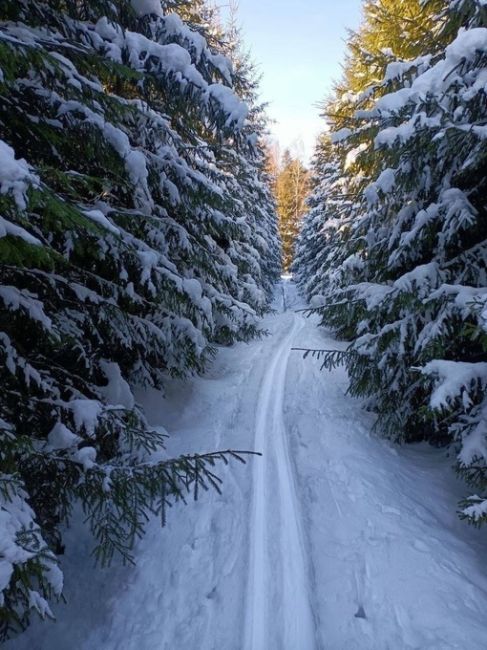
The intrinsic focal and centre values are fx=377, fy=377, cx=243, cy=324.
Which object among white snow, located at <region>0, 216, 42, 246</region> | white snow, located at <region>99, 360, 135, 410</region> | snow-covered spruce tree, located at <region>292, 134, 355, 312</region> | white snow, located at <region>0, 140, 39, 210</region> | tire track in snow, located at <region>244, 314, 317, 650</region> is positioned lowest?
tire track in snow, located at <region>244, 314, 317, 650</region>

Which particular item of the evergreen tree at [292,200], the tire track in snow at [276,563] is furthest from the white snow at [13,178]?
the evergreen tree at [292,200]

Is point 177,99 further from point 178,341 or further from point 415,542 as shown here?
point 415,542

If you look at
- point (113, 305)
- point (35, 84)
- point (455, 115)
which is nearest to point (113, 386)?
point (113, 305)

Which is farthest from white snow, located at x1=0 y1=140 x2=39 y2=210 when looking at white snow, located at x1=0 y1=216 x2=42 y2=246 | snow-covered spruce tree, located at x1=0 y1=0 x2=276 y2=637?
white snow, located at x1=0 y1=216 x2=42 y2=246

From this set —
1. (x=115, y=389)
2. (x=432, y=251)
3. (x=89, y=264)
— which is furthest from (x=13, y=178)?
(x=432, y=251)

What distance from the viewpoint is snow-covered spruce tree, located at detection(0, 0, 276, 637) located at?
3016mm

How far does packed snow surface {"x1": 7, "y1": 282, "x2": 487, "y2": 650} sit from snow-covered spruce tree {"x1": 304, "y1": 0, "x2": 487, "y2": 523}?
2.65 ft

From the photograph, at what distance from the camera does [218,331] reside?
34.4 feet

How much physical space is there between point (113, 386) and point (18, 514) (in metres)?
2.85

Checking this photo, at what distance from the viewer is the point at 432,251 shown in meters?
6.36

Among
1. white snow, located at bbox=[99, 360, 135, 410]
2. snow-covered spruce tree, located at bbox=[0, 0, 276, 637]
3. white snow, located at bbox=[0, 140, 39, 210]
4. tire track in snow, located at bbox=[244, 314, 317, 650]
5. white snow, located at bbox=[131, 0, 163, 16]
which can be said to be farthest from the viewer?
white snow, located at bbox=[131, 0, 163, 16]

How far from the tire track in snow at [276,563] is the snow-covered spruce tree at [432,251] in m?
1.90

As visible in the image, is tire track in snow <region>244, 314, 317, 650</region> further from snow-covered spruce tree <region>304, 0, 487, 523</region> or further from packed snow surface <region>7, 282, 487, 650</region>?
snow-covered spruce tree <region>304, 0, 487, 523</region>

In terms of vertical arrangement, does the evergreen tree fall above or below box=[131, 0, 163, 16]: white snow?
above
